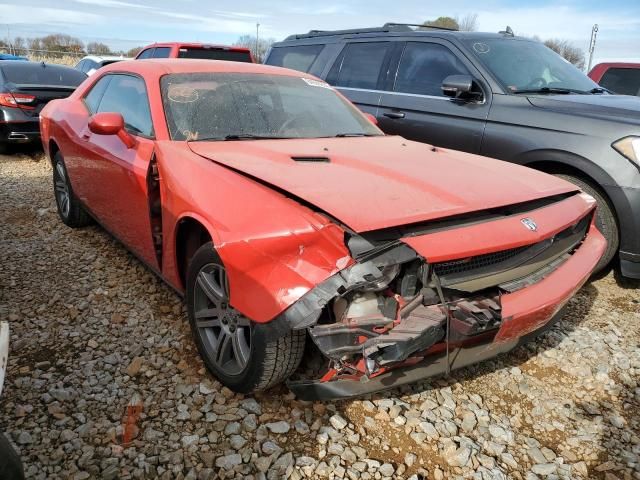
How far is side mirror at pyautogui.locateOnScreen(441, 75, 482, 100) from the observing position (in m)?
4.17

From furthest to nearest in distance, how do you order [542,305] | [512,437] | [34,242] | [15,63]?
[15,63]
[34,242]
[512,437]
[542,305]

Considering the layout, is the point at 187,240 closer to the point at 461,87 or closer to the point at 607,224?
the point at 461,87

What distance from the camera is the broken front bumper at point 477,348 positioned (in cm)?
199

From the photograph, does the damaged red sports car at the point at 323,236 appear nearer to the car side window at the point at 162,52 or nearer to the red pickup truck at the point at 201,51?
the red pickup truck at the point at 201,51

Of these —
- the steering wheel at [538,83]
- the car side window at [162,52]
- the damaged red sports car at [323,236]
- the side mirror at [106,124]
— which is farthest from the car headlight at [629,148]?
the car side window at [162,52]

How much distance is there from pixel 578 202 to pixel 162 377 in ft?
7.91

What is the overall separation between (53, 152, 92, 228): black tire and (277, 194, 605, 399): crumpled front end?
10.8ft

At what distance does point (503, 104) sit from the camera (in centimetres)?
413

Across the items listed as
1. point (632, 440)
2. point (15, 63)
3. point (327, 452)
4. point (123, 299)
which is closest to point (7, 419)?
point (123, 299)

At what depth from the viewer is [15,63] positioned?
7855 mm

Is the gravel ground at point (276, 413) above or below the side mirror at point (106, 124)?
below

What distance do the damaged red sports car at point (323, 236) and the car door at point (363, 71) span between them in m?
1.98

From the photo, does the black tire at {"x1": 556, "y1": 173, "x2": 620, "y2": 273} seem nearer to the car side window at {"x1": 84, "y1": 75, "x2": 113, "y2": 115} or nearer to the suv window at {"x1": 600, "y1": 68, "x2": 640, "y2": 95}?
the car side window at {"x1": 84, "y1": 75, "x2": 113, "y2": 115}

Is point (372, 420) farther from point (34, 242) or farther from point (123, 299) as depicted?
point (34, 242)
